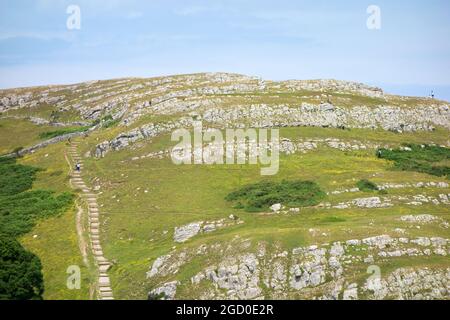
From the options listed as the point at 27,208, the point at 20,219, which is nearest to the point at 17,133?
the point at 27,208

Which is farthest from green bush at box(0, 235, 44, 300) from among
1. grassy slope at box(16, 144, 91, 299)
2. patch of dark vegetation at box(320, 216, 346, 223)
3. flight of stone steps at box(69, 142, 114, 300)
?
patch of dark vegetation at box(320, 216, 346, 223)

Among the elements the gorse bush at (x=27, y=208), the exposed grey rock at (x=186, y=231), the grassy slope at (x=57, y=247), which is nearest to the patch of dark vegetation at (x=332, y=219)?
the exposed grey rock at (x=186, y=231)

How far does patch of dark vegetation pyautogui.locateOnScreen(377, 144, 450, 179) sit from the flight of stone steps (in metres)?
56.7

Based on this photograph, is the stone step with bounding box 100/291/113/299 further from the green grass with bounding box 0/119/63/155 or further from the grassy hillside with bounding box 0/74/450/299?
the green grass with bounding box 0/119/63/155

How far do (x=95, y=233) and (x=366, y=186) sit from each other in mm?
45473

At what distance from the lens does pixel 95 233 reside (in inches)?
3593

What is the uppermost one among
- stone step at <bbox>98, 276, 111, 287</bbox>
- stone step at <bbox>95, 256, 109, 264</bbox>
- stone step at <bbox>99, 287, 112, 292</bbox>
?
stone step at <bbox>95, 256, 109, 264</bbox>

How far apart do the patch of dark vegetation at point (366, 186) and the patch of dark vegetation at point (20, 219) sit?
5127 centimetres

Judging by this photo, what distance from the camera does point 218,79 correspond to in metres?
178

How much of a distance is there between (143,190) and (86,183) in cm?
1492

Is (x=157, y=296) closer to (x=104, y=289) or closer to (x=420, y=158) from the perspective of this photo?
(x=104, y=289)

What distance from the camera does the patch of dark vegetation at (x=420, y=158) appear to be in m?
109

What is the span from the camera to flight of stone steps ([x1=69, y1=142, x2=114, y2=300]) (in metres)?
75.8
